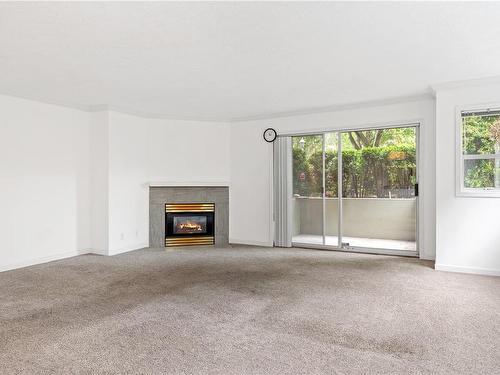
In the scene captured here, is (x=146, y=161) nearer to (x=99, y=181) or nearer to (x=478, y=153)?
(x=99, y=181)

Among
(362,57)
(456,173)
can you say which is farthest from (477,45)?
(456,173)

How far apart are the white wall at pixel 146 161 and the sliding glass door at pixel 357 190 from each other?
5.25 ft

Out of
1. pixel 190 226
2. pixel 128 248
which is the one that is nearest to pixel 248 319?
pixel 128 248

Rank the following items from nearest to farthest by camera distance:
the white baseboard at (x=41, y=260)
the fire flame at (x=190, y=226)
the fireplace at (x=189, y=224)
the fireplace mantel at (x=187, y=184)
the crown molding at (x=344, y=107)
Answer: the white baseboard at (x=41, y=260)
the crown molding at (x=344, y=107)
the fireplace mantel at (x=187, y=184)
the fireplace at (x=189, y=224)
the fire flame at (x=190, y=226)

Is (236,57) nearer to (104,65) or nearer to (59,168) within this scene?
(104,65)

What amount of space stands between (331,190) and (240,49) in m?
3.53

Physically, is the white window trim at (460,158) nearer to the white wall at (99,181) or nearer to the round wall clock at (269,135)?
the round wall clock at (269,135)

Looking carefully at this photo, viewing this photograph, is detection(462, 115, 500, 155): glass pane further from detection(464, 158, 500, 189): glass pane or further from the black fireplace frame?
the black fireplace frame

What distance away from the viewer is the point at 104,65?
386 cm

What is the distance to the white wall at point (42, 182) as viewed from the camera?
4926mm

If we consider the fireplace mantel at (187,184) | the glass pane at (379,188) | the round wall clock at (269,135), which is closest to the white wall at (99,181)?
the fireplace mantel at (187,184)

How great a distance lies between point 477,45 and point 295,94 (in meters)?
2.34

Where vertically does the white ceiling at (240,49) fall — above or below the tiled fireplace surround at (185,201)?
above

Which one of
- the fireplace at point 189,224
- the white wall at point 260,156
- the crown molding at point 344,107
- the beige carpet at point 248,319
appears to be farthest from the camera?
the fireplace at point 189,224
